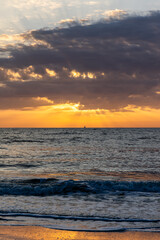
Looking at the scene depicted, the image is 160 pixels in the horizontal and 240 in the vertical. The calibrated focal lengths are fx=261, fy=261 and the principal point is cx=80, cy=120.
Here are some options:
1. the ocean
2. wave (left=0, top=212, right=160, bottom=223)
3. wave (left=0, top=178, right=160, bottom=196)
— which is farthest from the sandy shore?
wave (left=0, top=178, right=160, bottom=196)

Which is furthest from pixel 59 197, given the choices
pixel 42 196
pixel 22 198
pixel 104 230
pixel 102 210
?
pixel 104 230

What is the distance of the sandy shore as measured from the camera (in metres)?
8.16

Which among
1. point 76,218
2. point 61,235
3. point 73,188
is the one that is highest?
point 61,235

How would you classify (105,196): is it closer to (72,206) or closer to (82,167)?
(72,206)

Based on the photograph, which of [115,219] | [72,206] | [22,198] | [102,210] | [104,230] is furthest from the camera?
[22,198]

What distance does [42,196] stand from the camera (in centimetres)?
1465

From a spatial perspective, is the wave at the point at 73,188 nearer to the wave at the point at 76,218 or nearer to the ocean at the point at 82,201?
the ocean at the point at 82,201

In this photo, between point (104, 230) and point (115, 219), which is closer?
point (104, 230)

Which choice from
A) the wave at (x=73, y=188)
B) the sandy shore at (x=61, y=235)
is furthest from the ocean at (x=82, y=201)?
the sandy shore at (x=61, y=235)

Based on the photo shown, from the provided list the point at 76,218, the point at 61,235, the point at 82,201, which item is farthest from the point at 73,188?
the point at 61,235

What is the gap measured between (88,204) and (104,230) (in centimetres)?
386

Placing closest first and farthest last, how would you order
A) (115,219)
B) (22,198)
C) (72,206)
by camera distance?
(115,219), (72,206), (22,198)

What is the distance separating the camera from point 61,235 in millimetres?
8344

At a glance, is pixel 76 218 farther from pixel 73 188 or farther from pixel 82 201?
pixel 73 188
